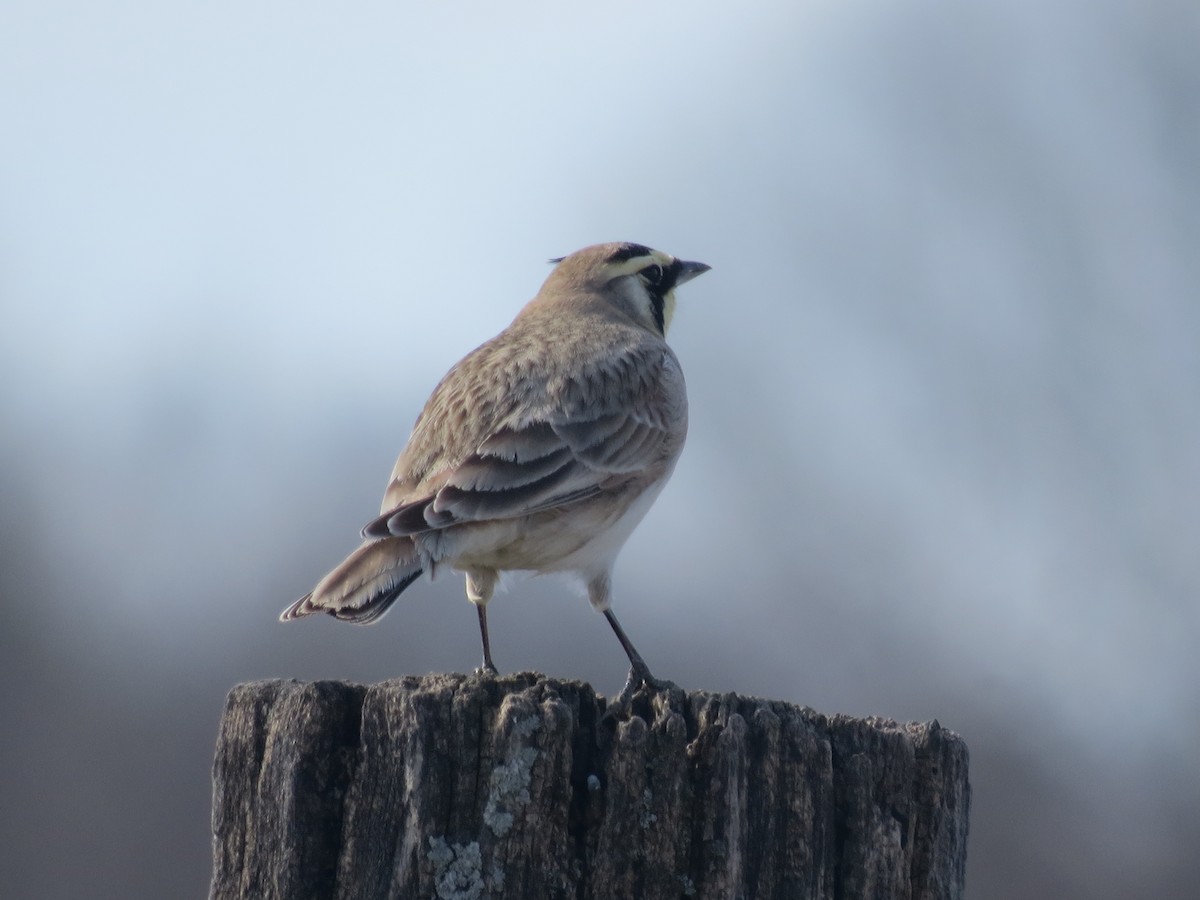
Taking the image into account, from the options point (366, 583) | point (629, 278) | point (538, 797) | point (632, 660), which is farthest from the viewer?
point (629, 278)

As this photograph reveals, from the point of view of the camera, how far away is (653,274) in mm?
9828

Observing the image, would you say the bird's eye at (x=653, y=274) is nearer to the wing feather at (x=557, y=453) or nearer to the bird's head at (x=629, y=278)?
the bird's head at (x=629, y=278)

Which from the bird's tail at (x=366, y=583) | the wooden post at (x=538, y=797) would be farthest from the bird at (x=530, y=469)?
the wooden post at (x=538, y=797)

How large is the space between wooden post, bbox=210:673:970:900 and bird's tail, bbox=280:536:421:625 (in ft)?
4.97

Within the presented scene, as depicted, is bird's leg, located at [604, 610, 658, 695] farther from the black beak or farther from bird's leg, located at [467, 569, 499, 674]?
the black beak

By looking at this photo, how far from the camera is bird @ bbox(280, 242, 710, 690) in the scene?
6375mm

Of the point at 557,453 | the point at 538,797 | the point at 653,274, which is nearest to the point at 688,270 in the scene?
the point at 653,274

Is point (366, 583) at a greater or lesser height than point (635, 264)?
lesser

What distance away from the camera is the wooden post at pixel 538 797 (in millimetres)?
4289

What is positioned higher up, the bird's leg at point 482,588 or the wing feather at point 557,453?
the wing feather at point 557,453

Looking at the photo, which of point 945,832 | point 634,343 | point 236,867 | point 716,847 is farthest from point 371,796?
point 634,343

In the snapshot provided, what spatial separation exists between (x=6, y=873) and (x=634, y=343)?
1904 centimetres

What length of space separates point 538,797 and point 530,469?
286cm

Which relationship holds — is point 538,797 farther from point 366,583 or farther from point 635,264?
point 635,264
